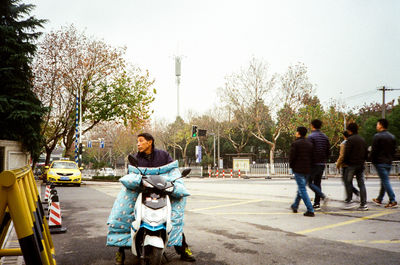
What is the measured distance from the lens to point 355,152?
855cm

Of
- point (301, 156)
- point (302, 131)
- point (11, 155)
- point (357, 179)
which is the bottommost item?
point (357, 179)

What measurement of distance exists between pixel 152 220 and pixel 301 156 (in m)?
4.95

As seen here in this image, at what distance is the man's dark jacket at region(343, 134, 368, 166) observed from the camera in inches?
336

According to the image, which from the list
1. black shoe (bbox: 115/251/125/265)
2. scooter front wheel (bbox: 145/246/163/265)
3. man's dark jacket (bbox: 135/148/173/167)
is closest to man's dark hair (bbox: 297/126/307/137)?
man's dark jacket (bbox: 135/148/173/167)

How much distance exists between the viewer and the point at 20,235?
2873mm

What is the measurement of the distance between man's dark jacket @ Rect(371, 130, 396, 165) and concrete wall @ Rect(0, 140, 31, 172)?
1501cm

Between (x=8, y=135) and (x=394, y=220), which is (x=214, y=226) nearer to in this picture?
(x=394, y=220)

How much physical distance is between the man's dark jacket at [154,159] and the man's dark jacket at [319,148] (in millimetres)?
4723

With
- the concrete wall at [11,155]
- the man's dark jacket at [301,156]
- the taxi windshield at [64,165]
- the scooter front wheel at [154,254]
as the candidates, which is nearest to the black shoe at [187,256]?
the scooter front wheel at [154,254]

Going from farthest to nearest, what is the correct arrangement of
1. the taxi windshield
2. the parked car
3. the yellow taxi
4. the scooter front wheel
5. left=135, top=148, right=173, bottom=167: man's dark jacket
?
the parked car, the taxi windshield, the yellow taxi, left=135, top=148, right=173, bottom=167: man's dark jacket, the scooter front wheel

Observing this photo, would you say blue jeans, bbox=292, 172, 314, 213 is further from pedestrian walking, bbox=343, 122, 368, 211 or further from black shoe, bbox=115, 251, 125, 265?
black shoe, bbox=115, 251, 125, 265

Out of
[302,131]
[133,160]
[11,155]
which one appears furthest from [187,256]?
[11,155]

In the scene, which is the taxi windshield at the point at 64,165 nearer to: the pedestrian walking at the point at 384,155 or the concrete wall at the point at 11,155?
the concrete wall at the point at 11,155

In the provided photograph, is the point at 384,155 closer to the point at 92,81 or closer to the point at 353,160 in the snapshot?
the point at 353,160
